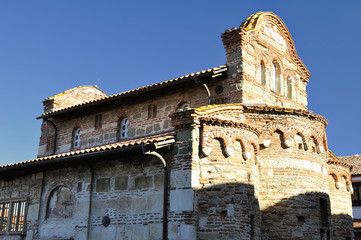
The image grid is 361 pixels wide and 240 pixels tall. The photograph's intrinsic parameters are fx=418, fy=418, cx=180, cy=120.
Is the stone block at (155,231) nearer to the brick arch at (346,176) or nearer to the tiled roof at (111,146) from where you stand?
the tiled roof at (111,146)

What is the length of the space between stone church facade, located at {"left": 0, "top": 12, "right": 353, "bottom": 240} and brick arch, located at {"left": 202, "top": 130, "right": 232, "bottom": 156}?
28mm

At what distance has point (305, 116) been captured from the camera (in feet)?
42.5

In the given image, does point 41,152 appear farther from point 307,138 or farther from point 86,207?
point 307,138

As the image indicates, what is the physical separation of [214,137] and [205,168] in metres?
0.89

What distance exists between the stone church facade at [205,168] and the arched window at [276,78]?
38 mm

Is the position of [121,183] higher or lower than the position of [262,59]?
lower

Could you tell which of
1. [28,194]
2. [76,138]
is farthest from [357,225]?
[28,194]

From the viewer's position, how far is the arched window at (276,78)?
1559cm

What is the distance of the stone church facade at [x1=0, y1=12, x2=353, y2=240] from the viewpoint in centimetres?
1113

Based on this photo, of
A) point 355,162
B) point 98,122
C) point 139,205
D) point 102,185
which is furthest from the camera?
point 355,162

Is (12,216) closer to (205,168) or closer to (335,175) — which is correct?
(205,168)

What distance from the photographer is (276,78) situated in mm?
15859

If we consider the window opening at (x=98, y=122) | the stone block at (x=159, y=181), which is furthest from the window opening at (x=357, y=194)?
the stone block at (x=159, y=181)

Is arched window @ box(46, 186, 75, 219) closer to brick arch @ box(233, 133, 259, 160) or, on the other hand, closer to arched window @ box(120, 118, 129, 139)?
arched window @ box(120, 118, 129, 139)
